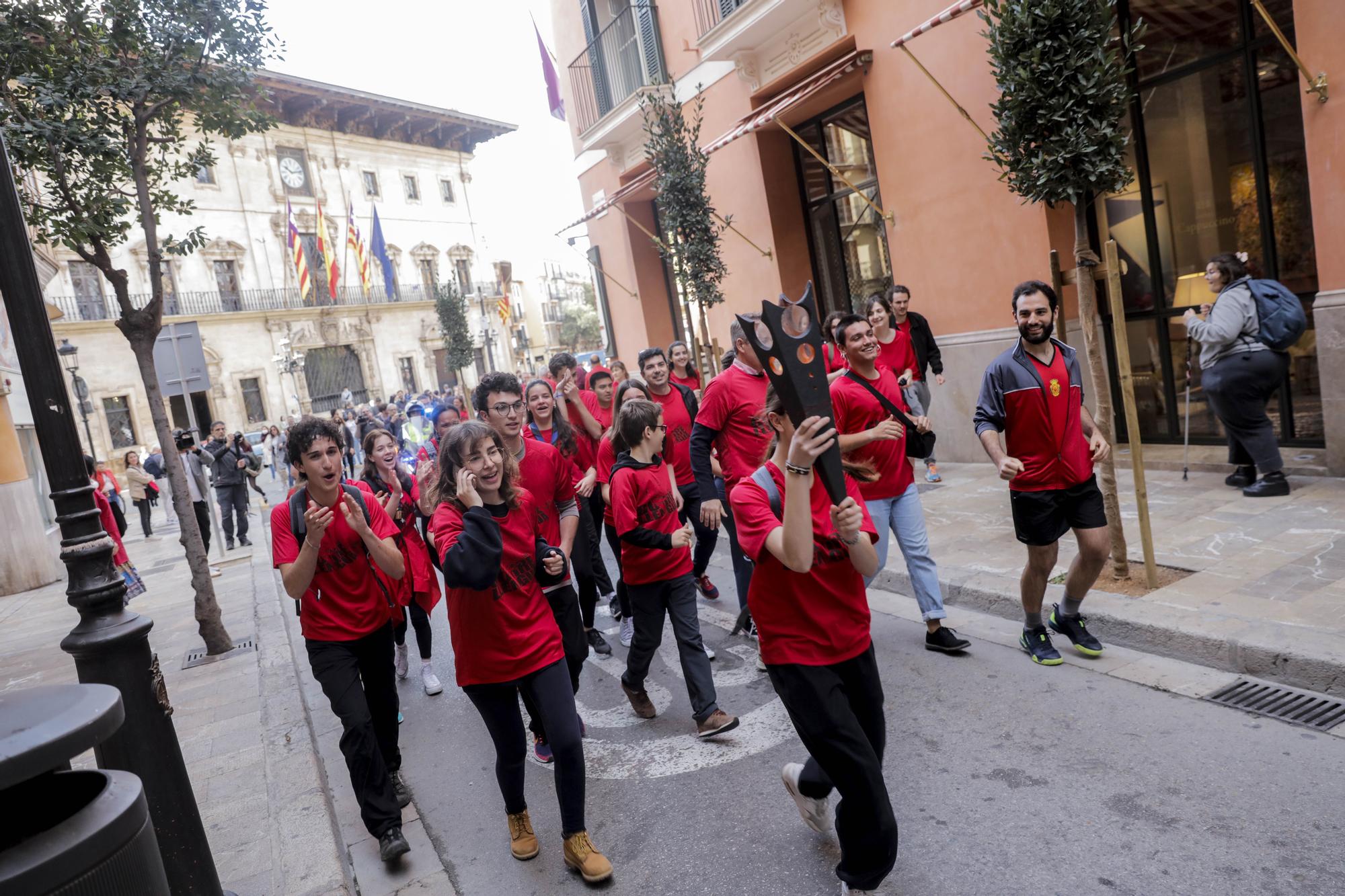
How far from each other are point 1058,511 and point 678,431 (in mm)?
2834

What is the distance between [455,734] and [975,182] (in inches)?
312

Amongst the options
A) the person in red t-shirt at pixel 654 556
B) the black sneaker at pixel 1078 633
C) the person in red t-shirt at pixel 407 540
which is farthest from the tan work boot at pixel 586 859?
the black sneaker at pixel 1078 633

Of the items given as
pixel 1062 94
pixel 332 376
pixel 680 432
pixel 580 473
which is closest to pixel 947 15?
pixel 1062 94

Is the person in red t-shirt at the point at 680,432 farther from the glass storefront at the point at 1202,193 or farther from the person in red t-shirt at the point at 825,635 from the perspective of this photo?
the glass storefront at the point at 1202,193

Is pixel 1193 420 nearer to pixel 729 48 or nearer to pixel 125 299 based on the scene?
pixel 729 48

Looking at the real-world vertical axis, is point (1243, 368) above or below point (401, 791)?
above

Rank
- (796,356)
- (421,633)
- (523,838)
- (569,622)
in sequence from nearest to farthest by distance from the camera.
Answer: (796,356), (523,838), (569,622), (421,633)

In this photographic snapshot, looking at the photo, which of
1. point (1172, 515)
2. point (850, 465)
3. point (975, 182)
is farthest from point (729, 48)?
point (850, 465)

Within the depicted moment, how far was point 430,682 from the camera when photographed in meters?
6.15

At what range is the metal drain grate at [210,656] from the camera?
7734 mm

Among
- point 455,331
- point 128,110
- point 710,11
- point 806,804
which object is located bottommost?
point 806,804

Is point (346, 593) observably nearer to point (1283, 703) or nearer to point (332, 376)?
point (1283, 703)

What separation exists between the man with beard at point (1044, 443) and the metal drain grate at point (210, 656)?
21.5 ft

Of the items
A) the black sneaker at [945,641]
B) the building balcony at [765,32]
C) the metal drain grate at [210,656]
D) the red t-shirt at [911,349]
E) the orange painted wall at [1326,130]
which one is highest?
the building balcony at [765,32]
